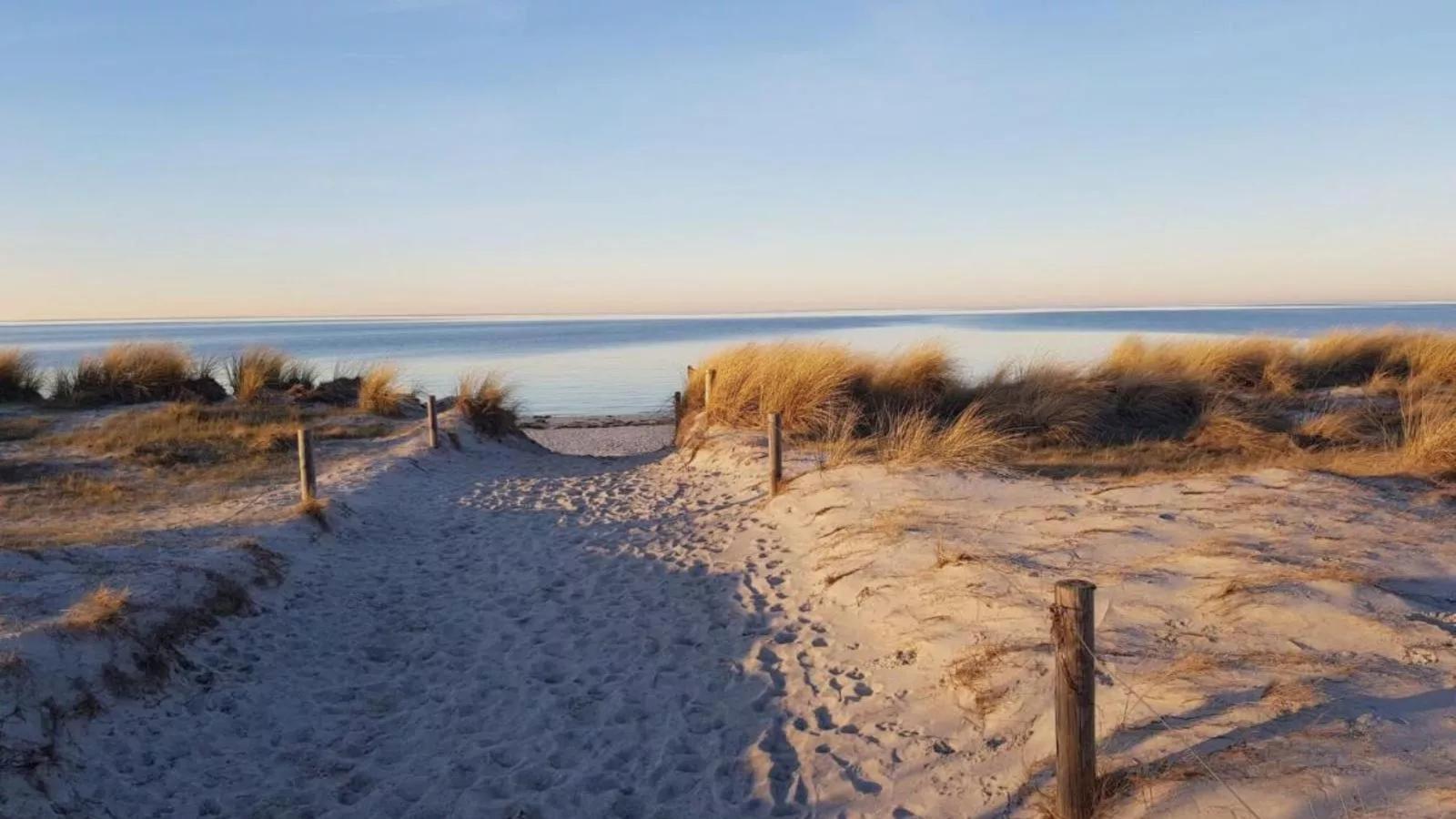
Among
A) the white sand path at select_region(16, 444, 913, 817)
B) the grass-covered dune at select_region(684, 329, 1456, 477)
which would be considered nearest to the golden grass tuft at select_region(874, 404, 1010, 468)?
the grass-covered dune at select_region(684, 329, 1456, 477)

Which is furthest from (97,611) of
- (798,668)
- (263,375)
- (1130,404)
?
(263,375)

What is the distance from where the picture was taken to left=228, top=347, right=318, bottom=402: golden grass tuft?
732 inches

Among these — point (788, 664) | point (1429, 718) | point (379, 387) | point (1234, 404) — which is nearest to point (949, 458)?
point (788, 664)

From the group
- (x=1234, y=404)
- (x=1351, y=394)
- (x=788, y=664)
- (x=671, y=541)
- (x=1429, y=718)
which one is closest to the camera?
(x=1429, y=718)

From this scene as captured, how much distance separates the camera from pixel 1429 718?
3445 millimetres

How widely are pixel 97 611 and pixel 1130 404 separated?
13.5 m

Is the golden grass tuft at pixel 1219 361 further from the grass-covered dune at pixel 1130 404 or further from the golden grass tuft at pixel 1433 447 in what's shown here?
the golden grass tuft at pixel 1433 447

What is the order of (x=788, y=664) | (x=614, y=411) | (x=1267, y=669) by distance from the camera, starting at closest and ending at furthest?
1. (x=1267, y=669)
2. (x=788, y=664)
3. (x=614, y=411)

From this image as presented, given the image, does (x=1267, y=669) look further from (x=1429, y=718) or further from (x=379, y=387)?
(x=379, y=387)

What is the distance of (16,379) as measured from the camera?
759 inches

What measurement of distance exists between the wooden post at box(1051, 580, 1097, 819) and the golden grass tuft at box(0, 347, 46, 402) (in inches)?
902

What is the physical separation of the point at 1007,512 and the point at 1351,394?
10.5m

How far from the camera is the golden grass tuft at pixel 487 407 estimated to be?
54.2 ft

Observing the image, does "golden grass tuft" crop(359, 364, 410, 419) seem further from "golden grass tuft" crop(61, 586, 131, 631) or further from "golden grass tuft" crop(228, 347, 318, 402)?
"golden grass tuft" crop(61, 586, 131, 631)
